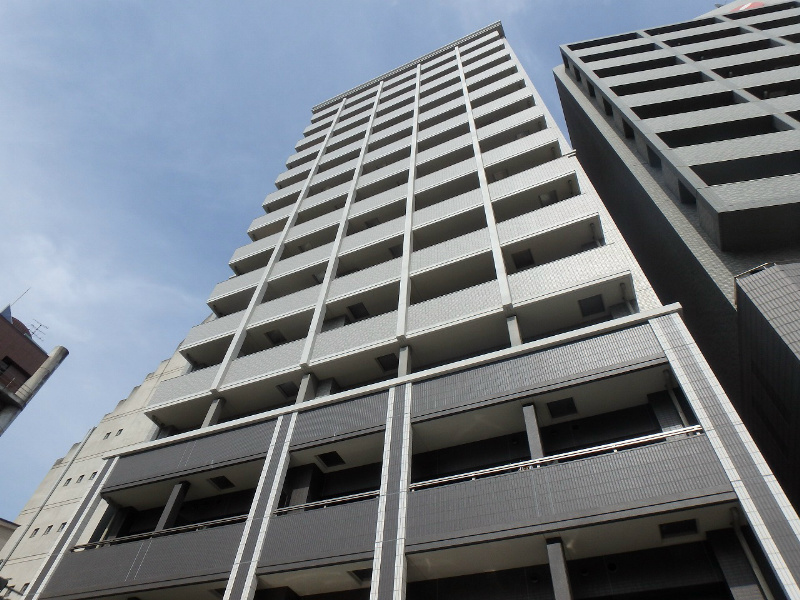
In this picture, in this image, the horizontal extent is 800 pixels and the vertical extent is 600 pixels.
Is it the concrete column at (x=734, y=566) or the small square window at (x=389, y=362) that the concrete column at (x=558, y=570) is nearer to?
the concrete column at (x=734, y=566)

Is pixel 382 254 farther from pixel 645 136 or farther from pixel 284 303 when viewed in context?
pixel 645 136

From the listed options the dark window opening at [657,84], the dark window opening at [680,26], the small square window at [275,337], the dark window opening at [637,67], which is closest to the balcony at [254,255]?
the small square window at [275,337]

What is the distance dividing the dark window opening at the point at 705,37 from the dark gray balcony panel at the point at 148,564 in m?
33.4

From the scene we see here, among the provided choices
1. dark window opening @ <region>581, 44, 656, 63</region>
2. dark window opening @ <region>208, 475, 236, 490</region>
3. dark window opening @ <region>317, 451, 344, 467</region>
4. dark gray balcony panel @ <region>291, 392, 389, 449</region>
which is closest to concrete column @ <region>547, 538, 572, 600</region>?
dark gray balcony panel @ <region>291, 392, 389, 449</region>

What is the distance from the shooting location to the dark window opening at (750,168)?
17156 millimetres

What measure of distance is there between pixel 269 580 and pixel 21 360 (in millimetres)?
19447

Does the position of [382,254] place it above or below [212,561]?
above

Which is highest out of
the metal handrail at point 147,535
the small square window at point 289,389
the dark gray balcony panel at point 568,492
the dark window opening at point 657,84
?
the dark window opening at point 657,84

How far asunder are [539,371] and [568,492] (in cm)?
333

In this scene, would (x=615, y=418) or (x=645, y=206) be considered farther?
(x=645, y=206)

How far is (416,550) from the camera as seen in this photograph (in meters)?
10.8

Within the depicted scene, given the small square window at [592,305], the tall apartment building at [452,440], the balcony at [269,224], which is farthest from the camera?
the balcony at [269,224]

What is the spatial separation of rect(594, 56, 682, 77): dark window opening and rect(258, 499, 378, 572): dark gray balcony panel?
26.4 metres

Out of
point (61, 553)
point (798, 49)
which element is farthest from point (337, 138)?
point (61, 553)
